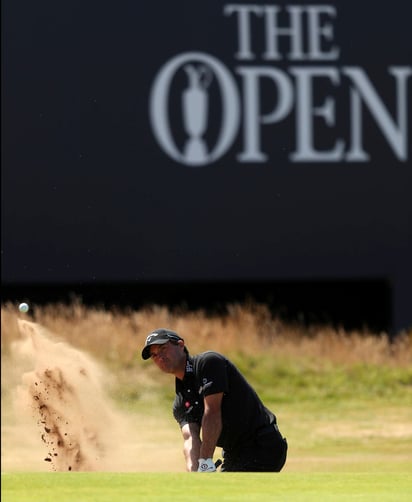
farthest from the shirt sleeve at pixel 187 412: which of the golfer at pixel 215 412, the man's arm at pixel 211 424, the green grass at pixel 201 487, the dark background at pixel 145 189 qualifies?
the dark background at pixel 145 189

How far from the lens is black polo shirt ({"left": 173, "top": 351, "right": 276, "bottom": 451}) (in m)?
6.47

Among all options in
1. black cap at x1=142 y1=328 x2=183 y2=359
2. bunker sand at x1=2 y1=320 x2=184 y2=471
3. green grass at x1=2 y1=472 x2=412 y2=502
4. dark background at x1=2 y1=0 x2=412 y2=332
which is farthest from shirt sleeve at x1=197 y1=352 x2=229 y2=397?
dark background at x1=2 y1=0 x2=412 y2=332

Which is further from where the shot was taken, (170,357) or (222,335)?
(222,335)

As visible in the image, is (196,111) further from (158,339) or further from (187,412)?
(158,339)

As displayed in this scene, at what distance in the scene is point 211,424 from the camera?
6430 millimetres

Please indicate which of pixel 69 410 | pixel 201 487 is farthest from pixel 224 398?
pixel 69 410

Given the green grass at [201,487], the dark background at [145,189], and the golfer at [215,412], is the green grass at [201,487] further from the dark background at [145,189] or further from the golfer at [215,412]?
the dark background at [145,189]

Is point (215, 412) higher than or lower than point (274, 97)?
lower

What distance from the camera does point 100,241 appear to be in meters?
13.3

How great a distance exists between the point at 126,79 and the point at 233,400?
7.20 metres

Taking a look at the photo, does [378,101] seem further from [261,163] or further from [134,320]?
[134,320]

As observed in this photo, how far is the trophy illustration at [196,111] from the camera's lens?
43.9ft

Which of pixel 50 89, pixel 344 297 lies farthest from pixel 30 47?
pixel 344 297

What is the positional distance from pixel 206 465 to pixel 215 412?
0.73 ft
